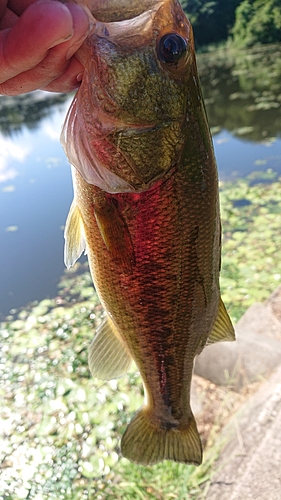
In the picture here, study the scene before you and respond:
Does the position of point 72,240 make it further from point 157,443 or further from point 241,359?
point 241,359

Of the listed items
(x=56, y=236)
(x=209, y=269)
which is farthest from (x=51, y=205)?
(x=209, y=269)

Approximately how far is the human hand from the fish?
6 cm

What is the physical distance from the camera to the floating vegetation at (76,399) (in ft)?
10.0

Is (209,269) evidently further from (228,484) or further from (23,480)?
(23,480)

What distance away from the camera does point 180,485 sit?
2.80 meters

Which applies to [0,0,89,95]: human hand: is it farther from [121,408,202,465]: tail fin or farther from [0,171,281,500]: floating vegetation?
[0,171,281,500]: floating vegetation

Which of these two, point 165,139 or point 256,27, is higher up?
point 165,139

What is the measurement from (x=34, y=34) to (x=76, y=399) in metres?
3.54

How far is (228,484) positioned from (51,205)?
7.05 metres

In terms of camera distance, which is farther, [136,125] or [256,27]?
[256,27]

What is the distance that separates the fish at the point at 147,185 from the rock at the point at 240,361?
1973mm

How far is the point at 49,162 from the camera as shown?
11.7 meters

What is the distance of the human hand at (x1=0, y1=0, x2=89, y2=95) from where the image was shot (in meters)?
0.99

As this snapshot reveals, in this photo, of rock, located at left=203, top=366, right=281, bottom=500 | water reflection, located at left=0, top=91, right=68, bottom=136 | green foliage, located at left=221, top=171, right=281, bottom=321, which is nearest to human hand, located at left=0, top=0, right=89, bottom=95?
rock, located at left=203, top=366, right=281, bottom=500
